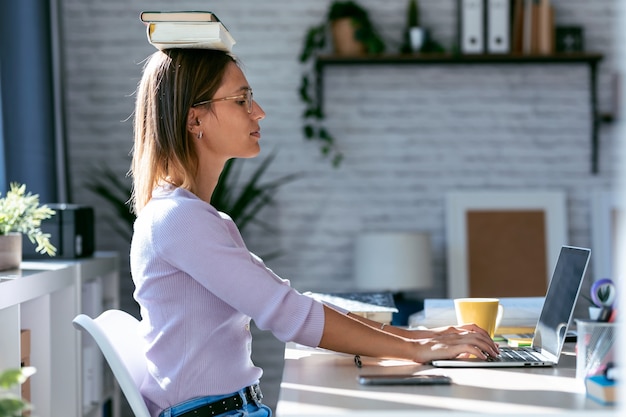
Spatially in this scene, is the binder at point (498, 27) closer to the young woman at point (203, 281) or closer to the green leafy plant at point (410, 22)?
the green leafy plant at point (410, 22)

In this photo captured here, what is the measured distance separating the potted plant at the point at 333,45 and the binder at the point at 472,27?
413mm

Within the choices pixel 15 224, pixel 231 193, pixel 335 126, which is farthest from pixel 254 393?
pixel 335 126

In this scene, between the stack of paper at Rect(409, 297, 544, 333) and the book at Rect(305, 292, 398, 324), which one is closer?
the book at Rect(305, 292, 398, 324)

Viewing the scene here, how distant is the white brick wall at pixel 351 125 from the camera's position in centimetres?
431

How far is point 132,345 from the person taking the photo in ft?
5.68

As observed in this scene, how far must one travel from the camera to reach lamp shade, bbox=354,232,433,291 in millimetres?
3877

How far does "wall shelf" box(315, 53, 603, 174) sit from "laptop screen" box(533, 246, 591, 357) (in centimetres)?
252

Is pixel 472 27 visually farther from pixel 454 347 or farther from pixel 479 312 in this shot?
pixel 454 347

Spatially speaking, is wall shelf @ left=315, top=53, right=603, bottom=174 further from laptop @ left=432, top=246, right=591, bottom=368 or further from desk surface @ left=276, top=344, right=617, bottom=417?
desk surface @ left=276, top=344, right=617, bottom=417

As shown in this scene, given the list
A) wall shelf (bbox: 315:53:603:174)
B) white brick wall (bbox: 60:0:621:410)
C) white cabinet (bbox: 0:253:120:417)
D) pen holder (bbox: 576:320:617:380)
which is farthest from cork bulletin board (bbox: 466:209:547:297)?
pen holder (bbox: 576:320:617:380)

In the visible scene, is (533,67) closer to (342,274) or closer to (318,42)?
(318,42)

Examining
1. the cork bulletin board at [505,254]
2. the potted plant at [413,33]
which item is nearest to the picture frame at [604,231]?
the cork bulletin board at [505,254]

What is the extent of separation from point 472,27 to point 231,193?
145cm

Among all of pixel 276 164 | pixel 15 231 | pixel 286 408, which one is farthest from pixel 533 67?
pixel 286 408
